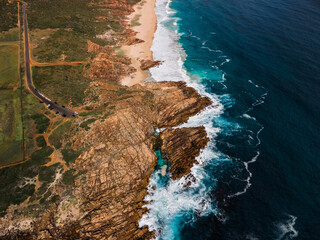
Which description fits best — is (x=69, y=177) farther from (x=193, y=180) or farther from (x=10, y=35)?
(x=10, y=35)

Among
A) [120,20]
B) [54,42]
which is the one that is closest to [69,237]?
[54,42]

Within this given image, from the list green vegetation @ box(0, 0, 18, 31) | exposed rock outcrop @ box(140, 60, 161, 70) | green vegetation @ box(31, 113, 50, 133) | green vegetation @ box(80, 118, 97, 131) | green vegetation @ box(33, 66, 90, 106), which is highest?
green vegetation @ box(0, 0, 18, 31)

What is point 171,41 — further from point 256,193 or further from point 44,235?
point 44,235

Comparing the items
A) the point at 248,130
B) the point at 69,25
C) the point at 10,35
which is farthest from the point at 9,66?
the point at 248,130

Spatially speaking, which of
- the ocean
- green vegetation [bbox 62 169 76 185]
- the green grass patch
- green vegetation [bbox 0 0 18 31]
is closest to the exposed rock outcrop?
the ocean

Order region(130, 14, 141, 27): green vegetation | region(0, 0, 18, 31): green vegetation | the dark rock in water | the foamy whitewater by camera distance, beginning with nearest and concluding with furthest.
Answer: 1. the foamy whitewater
2. the dark rock in water
3. region(0, 0, 18, 31): green vegetation
4. region(130, 14, 141, 27): green vegetation

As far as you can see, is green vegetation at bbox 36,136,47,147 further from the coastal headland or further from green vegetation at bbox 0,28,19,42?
green vegetation at bbox 0,28,19,42
